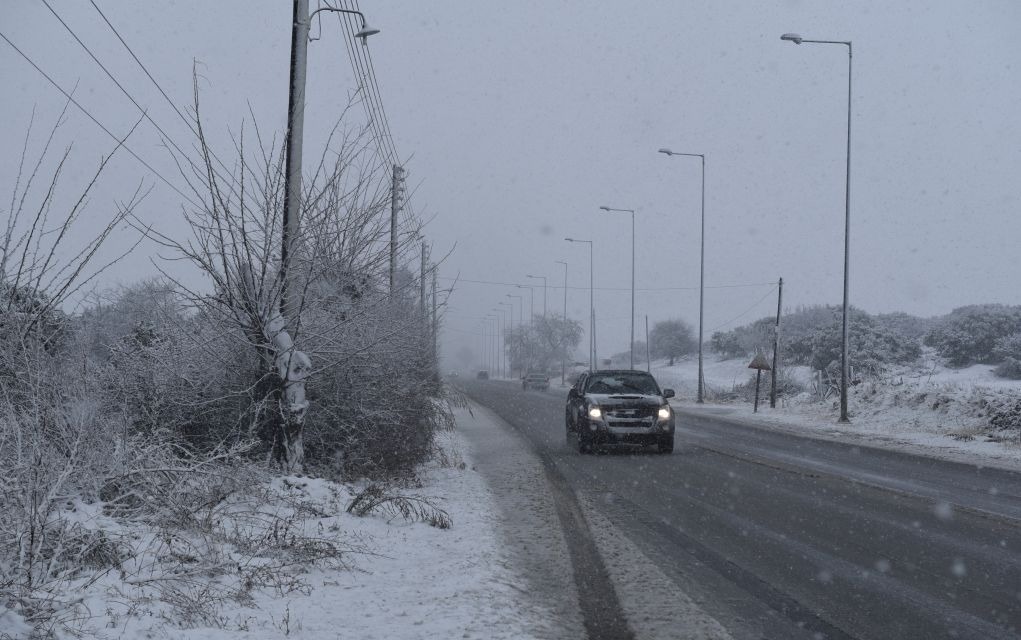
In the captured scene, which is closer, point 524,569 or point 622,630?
point 622,630

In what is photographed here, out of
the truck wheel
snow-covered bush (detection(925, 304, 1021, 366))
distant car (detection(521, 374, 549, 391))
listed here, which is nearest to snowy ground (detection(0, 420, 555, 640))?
the truck wheel

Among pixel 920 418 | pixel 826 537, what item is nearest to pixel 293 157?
pixel 826 537

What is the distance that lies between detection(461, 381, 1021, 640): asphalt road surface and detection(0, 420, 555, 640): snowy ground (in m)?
1.40

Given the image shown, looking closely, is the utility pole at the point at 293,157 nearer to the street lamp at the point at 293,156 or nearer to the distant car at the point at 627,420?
the street lamp at the point at 293,156

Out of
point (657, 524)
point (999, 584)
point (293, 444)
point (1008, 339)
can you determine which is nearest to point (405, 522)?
point (293, 444)

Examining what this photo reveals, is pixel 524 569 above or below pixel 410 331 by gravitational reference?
below

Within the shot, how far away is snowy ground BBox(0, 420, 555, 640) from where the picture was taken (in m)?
4.50

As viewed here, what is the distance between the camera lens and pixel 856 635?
4.99m

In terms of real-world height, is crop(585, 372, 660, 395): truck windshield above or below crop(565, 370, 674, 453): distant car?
above

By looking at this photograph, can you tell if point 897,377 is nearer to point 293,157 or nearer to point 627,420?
point 627,420

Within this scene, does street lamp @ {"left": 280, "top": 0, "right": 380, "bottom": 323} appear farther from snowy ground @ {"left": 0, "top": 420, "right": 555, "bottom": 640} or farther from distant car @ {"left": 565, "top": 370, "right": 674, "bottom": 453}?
distant car @ {"left": 565, "top": 370, "right": 674, "bottom": 453}

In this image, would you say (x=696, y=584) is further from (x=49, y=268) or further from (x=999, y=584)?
(x=49, y=268)

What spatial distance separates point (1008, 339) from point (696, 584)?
48.6 metres

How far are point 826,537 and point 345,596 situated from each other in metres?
4.77
